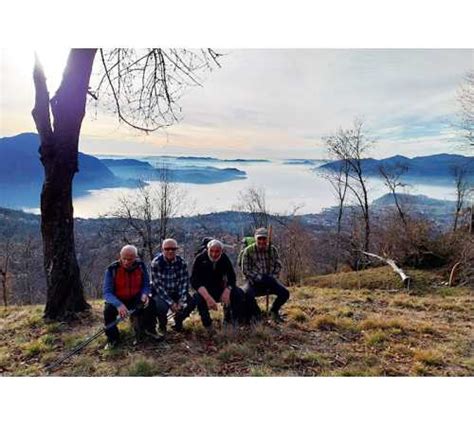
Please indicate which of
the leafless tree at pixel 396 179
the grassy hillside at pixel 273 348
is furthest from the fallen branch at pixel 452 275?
the grassy hillside at pixel 273 348

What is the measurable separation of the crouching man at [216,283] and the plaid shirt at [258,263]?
28 centimetres

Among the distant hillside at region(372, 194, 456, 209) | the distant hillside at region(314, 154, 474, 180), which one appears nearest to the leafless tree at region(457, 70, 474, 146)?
the distant hillside at region(314, 154, 474, 180)

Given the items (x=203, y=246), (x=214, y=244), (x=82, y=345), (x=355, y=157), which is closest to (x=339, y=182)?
(x=355, y=157)

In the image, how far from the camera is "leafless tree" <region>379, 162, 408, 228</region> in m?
8.48

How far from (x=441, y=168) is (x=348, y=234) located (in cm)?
821

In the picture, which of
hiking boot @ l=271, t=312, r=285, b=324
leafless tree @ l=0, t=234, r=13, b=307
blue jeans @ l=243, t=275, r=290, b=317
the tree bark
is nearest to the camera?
Answer: blue jeans @ l=243, t=275, r=290, b=317

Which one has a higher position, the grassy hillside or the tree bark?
the tree bark

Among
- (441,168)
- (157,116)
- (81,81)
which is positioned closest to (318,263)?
(441,168)

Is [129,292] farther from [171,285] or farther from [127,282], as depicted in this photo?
[171,285]

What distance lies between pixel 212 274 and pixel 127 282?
0.88 m

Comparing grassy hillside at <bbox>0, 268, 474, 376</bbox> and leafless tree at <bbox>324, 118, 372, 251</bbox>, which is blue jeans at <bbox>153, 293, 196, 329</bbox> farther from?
leafless tree at <bbox>324, 118, 372, 251</bbox>

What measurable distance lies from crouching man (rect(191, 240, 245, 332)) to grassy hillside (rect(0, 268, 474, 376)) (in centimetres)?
23

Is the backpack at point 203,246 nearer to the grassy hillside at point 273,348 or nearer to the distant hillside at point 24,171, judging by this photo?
the grassy hillside at point 273,348
